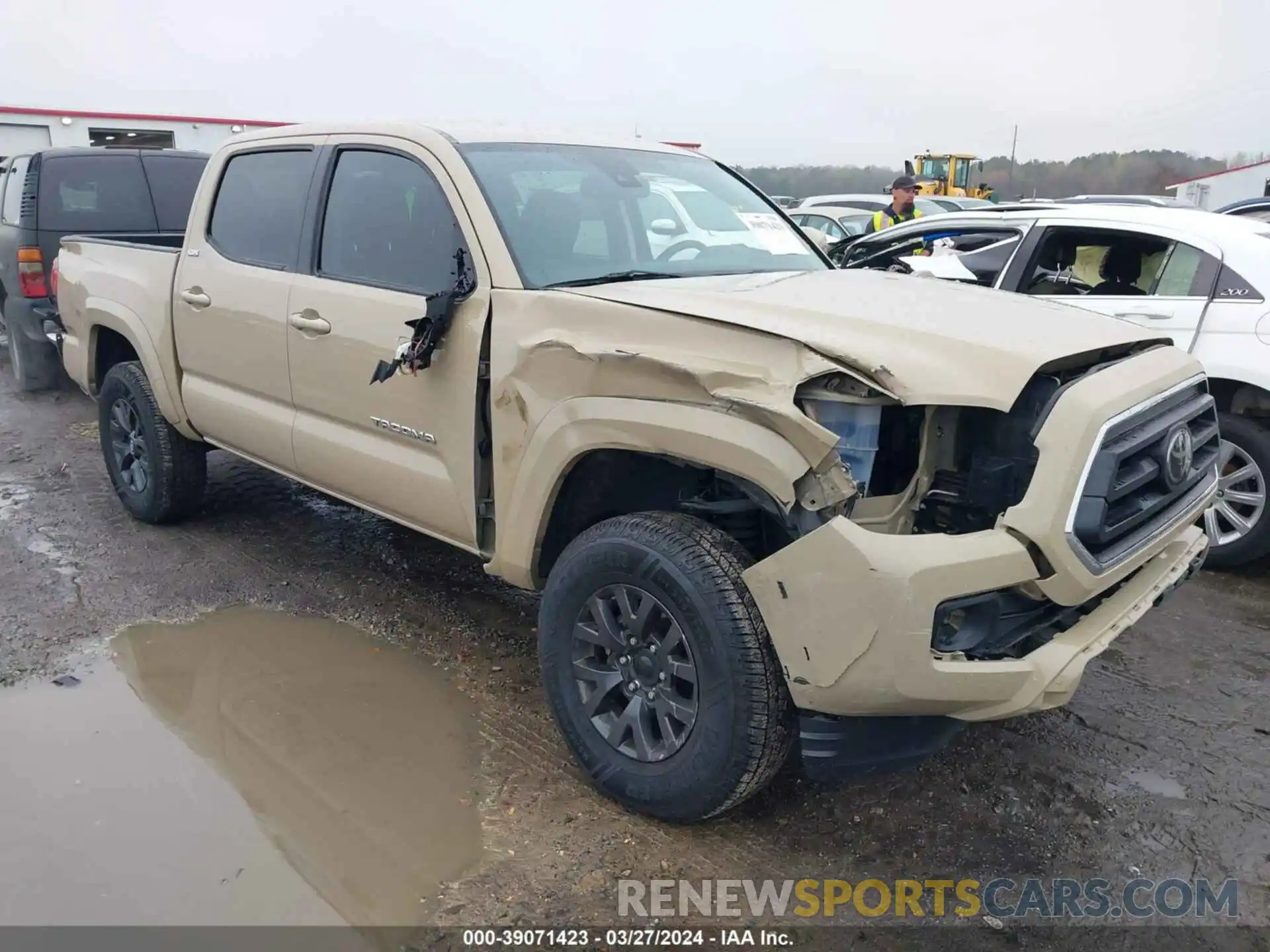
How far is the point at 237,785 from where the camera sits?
3.10 m

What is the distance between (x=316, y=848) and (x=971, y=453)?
2126 mm

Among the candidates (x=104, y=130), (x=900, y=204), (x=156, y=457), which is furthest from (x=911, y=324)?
(x=104, y=130)

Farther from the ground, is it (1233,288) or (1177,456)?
(1233,288)

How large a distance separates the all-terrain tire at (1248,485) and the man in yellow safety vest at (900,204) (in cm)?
442

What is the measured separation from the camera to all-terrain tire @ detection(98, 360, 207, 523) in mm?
5055

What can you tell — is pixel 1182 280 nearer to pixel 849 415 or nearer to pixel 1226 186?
pixel 849 415

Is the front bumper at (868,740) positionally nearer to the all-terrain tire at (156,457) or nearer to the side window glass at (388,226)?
the side window glass at (388,226)

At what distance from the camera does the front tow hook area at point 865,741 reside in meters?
2.48

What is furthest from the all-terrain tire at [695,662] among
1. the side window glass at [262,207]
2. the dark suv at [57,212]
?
the dark suv at [57,212]

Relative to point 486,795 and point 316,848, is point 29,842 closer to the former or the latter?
point 316,848

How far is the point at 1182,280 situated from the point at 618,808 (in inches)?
163

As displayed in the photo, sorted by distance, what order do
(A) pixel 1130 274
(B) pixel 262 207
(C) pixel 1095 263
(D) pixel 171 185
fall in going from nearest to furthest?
(B) pixel 262 207, (A) pixel 1130 274, (C) pixel 1095 263, (D) pixel 171 185

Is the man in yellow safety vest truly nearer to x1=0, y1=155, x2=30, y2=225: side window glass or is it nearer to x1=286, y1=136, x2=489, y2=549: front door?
x1=286, y1=136, x2=489, y2=549: front door

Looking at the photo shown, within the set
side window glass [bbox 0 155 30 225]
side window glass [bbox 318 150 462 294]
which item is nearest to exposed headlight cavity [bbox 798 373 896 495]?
side window glass [bbox 318 150 462 294]
